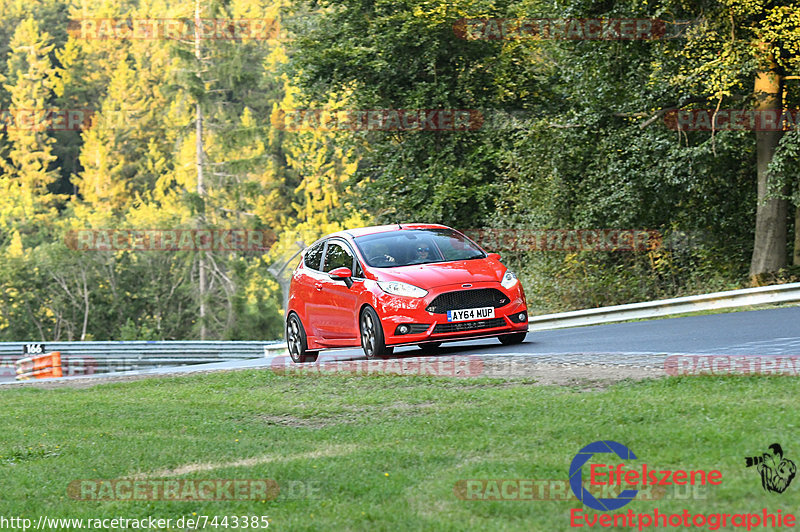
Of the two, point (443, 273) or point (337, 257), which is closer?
point (443, 273)

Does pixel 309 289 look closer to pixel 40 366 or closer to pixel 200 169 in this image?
pixel 40 366

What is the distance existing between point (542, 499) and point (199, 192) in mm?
63307

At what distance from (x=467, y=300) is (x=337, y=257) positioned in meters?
2.41

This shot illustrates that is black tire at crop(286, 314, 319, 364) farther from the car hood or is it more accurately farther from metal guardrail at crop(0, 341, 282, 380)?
metal guardrail at crop(0, 341, 282, 380)

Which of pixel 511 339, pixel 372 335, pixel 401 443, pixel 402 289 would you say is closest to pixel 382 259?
pixel 402 289

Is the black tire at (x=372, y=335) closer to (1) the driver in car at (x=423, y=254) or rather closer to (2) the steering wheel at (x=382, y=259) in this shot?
(2) the steering wheel at (x=382, y=259)

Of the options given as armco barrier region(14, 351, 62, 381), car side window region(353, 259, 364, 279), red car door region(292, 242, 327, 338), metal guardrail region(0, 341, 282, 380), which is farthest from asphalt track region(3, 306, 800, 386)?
metal guardrail region(0, 341, 282, 380)

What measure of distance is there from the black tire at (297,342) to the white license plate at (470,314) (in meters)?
3.07

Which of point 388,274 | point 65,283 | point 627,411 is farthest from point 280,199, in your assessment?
point 627,411

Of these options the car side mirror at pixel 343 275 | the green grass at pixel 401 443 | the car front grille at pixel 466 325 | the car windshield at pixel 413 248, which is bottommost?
the green grass at pixel 401 443

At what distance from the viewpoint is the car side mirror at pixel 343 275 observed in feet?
49.5

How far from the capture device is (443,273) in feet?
47.6

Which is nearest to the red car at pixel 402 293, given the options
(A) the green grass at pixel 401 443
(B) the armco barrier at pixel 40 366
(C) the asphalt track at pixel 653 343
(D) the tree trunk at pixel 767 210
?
(C) the asphalt track at pixel 653 343

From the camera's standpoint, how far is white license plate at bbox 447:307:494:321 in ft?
46.6
